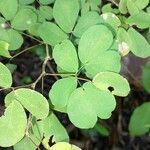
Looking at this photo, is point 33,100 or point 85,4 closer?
point 33,100

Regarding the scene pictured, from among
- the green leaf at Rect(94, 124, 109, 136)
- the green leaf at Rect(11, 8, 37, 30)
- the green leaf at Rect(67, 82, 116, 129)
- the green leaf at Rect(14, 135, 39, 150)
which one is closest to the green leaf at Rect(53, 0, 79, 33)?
the green leaf at Rect(11, 8, 37, 30)

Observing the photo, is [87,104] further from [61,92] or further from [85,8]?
[85,8]

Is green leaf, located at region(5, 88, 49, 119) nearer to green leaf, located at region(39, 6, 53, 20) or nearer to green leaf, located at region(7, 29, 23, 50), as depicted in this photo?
green leaf, located at region(7, 29, 23, 50)

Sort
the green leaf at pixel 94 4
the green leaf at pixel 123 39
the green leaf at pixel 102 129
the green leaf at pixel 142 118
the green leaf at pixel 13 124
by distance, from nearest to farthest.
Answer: the green leaf at pixel 13 124, the green leaf at pixel 123 39, the green leaf at pixel 94 4, the green leaf at pixel 142 118, the green leaf at pixel 102 129

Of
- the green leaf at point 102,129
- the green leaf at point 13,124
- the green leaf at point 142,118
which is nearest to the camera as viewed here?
the green leaf at point 13,124

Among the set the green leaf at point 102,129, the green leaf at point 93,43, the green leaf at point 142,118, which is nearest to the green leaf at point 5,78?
the green leaf at point 93,43

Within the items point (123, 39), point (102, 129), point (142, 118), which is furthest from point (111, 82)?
point (102, 129)

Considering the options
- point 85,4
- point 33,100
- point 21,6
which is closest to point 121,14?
point 85,4

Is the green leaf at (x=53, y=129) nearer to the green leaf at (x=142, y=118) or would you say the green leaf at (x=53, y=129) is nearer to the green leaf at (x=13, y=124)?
the green leaf at (x=13, y=124)

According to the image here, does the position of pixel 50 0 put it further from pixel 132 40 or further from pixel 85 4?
pixel 132 40
